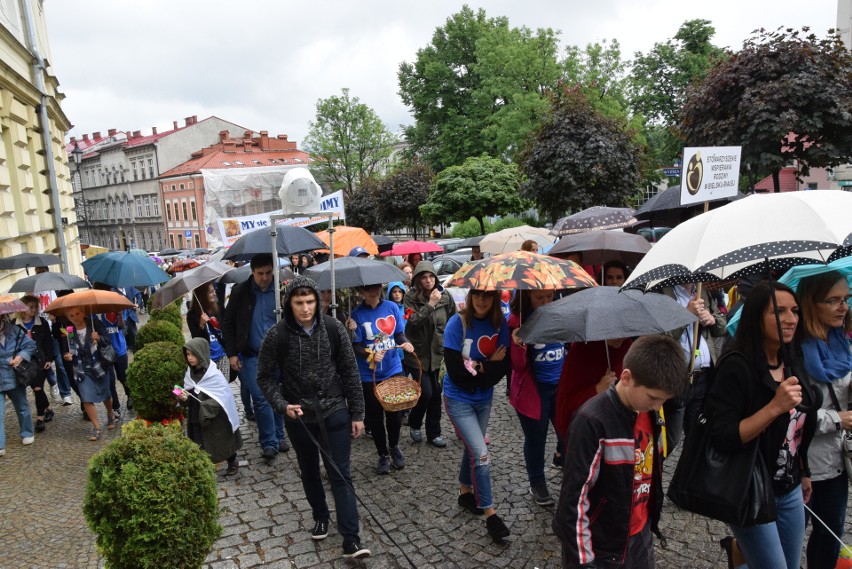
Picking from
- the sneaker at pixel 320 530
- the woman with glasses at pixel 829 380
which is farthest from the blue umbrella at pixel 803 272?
the sneaker at pixel 320 530

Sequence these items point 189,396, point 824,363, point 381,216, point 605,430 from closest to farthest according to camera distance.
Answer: point 605,430 → point 824,363 → point 189,396 → point 381,216

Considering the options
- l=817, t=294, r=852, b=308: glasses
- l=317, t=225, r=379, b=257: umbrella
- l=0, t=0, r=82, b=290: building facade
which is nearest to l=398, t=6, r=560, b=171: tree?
l=317, t=225, r=379, b=257: umbrella

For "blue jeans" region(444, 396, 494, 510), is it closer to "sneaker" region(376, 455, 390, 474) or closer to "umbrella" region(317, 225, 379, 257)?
"sneaker" region(376, 455, 390, 474)

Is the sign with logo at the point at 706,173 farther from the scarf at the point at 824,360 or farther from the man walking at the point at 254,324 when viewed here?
the man walking at the point at 254,324

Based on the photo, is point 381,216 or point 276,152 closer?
point 381,216

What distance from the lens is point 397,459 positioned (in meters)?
5.57

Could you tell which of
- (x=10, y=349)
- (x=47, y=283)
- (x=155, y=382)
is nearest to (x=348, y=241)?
(x=47, y=283)

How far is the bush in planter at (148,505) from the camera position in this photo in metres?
3.17

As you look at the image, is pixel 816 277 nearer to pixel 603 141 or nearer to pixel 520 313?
pixel 520 313

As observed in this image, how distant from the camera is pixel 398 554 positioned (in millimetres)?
4152

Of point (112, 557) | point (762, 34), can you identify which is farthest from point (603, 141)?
point (112, 557)

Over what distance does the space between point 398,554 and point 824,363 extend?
2.88 m

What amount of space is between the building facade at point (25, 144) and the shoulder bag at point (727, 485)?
482 inches

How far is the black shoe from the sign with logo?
2993 millimetres
